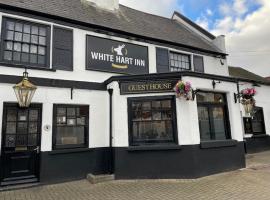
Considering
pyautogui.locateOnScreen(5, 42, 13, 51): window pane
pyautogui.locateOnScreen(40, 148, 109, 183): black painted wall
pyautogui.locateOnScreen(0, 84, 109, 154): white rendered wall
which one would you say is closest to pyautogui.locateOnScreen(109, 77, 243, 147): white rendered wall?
pyautogui.locateOnScreen(0, 84, 109, 154): white rendered wall

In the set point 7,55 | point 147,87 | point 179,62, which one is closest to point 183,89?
point 147,87

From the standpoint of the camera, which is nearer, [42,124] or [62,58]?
[42,124]

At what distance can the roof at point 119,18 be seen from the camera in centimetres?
888

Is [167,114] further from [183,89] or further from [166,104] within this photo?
[183,89]

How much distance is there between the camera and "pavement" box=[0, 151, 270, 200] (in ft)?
20.1

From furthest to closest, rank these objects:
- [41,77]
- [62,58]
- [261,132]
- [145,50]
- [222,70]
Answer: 1. [261,132]
2. [222,70]
3. [145,50]
4. [62,58]
5. [41,77]

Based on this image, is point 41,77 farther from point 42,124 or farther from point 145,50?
point 145,50

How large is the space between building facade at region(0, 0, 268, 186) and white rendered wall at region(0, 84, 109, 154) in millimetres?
34

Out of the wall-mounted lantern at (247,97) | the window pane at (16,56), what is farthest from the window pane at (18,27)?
the wall-mounted lantern at (247,97)

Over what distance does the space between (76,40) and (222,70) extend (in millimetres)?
8535

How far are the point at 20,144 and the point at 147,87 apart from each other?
187 inches

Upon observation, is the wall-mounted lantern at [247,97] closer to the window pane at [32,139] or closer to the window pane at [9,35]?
the window pane at [32,139]

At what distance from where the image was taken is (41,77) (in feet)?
26.9

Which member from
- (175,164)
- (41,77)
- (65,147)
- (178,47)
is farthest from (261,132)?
(41,77)
